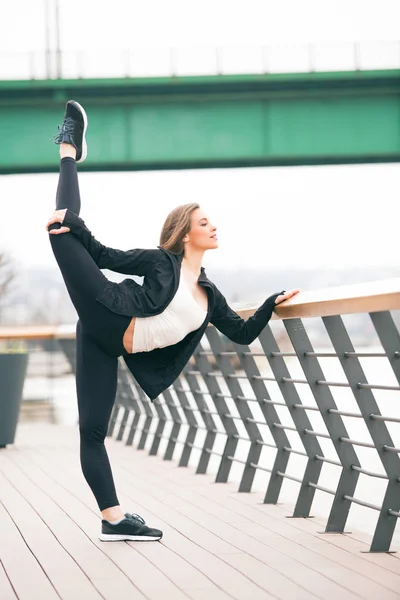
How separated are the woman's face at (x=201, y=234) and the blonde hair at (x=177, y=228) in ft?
0.09

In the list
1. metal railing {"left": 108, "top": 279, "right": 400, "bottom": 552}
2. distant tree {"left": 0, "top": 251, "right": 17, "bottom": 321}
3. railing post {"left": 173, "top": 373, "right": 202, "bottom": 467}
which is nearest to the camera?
metal railing {"left": 108, "top": 279, "right": 400, "bottom": 552}

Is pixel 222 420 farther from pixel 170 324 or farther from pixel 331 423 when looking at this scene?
pixel 170 324

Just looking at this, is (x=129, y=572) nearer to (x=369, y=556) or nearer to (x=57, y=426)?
(x=369, y=556)

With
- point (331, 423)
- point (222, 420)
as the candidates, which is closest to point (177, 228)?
point (331, 423)

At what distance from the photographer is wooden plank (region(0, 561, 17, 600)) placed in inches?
170

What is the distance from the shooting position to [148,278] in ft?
18.3

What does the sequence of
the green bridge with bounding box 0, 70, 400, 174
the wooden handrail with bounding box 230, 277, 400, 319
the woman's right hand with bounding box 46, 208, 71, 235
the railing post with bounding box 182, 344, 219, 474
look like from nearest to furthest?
the wooden handrail with bounding box 230, 277, 400, 319
the woman's right hand with bounding box 46, 208, 71, 235
the railing post with bounding box 182, 344, 219, 474
the green bridge with bounding box 0, 70, 400, 174

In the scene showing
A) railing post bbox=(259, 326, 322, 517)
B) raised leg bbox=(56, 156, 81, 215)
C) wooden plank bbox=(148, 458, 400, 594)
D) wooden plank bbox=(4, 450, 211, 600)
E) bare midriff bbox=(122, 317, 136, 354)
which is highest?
raised leg bbox=(56, 156, 81, 215)

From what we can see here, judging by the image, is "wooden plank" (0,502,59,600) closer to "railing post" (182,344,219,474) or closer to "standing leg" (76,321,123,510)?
"standing leg" (76,321,123,510)

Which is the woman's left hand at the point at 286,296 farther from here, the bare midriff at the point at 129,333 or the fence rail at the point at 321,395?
the bare midriff at the point at 129,333

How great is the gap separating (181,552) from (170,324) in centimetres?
108

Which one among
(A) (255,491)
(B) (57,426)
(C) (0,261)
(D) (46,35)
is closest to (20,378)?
(B) (57,426)

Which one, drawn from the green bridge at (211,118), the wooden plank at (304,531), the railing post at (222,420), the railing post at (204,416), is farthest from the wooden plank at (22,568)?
the green bridge at (211,118)

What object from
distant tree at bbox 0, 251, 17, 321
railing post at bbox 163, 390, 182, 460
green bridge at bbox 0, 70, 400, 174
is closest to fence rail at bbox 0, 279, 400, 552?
railing post at bbox 163, 390, 182, 460
